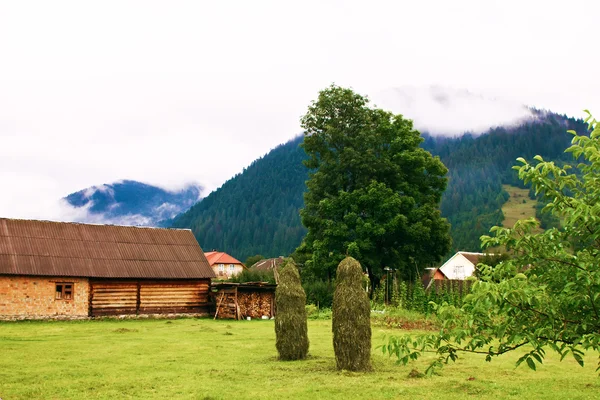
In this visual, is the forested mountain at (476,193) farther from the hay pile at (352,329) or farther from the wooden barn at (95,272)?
the hay pile at (352,329)

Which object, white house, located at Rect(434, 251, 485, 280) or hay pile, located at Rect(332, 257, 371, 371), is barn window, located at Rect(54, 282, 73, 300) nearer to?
hay pile, located at Rect(332, 257, 371, 371)

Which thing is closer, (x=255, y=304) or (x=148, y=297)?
(x=148, y=297)

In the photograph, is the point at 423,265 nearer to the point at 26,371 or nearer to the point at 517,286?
the point at 26,371

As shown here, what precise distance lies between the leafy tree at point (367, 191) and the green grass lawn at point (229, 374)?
641 inches

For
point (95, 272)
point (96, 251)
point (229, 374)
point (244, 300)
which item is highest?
point (96, 251)

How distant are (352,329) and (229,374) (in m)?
3.50

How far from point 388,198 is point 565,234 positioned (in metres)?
32.6

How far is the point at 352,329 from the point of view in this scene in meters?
15.3

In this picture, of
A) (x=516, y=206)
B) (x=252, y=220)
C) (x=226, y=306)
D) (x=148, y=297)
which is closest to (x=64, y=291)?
(x=148, y=297)

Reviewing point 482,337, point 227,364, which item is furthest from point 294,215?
point 482,337

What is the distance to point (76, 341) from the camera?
73.3 ft

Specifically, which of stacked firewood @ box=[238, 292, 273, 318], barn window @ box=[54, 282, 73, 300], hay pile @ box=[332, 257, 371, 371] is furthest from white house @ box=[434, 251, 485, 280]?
hay pile @ box=[332, 257, 371, 371]

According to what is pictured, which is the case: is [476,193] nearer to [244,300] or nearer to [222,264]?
[222,264]

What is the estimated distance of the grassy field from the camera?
14438 centimetres
